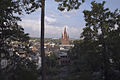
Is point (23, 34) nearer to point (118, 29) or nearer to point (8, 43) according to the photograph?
point (8, 43)

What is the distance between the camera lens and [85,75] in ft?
36.7

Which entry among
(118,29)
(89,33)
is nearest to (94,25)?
(89,33)

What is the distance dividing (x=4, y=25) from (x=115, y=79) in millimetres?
11049

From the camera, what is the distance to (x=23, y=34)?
14.3 meters

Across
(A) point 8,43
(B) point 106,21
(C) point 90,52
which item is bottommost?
(C) point 90,52

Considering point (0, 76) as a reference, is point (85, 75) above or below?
below

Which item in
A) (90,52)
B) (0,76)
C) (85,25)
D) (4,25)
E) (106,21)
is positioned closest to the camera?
(0,76)

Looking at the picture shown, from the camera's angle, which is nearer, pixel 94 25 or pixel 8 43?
pixel 8 43

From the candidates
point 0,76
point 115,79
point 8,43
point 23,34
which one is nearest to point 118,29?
point 115,79

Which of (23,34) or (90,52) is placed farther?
(90,52)

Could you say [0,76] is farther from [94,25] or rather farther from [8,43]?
[94,25]

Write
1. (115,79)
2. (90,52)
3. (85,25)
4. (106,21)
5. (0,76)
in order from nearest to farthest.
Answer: (0,76), (115,79), (90,52), (106,21), (85,25)

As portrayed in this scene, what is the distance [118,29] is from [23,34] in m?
11.0

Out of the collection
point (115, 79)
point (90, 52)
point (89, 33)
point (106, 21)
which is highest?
point (106, 21)
